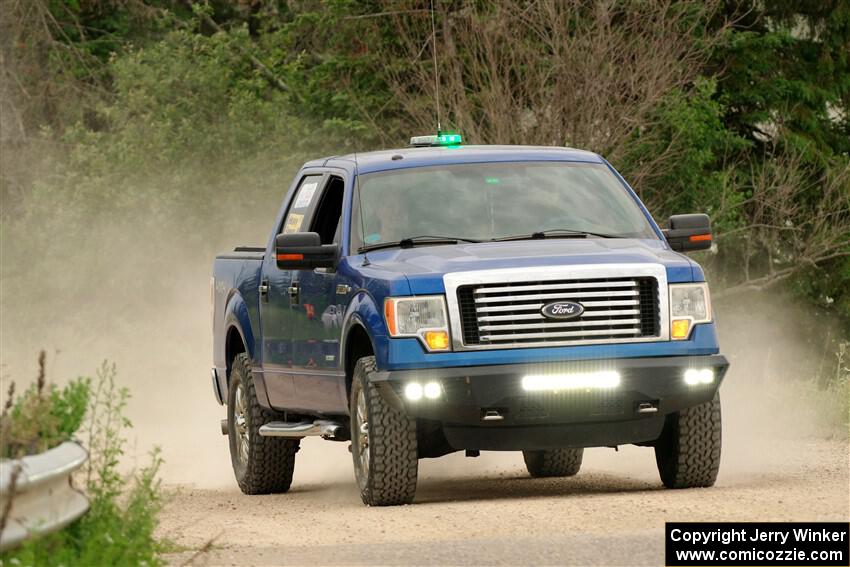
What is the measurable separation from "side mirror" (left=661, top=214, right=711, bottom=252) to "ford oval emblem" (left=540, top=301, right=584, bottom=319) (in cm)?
147

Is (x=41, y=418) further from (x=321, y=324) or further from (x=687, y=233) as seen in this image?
(x=687, y=233)

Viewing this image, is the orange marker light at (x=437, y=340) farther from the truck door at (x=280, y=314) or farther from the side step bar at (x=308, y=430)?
the truck door at (x=280, y=314)

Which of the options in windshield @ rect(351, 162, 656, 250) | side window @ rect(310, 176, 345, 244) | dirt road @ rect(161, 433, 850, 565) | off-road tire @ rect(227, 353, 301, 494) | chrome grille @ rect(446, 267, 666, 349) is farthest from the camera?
off-road tire @ rect(227, 353, 301, 494)

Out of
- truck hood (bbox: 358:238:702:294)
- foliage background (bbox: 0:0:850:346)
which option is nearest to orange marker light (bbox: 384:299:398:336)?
truck hood (bbox: 358:238:702:294)

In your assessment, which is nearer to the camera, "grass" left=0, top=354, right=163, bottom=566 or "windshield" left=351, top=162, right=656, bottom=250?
"grass" left=0, top=354, right=163, bottom=566

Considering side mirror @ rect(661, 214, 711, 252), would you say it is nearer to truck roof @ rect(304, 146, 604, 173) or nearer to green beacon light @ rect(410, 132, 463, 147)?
truck roof @ rect(304, 146, 604, 173)

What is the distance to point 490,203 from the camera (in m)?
11.7

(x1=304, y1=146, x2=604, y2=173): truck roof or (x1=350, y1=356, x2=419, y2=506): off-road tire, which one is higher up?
(x1=304, y1=146, x2=604, y2=173): truck roof

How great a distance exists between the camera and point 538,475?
553 inches

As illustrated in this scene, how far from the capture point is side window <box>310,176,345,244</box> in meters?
12.5

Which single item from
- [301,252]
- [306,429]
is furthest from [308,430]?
[301,252]

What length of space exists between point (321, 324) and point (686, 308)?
2310mm

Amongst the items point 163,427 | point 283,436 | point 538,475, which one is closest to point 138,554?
point 283,436

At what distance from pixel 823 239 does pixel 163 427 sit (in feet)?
34.2
